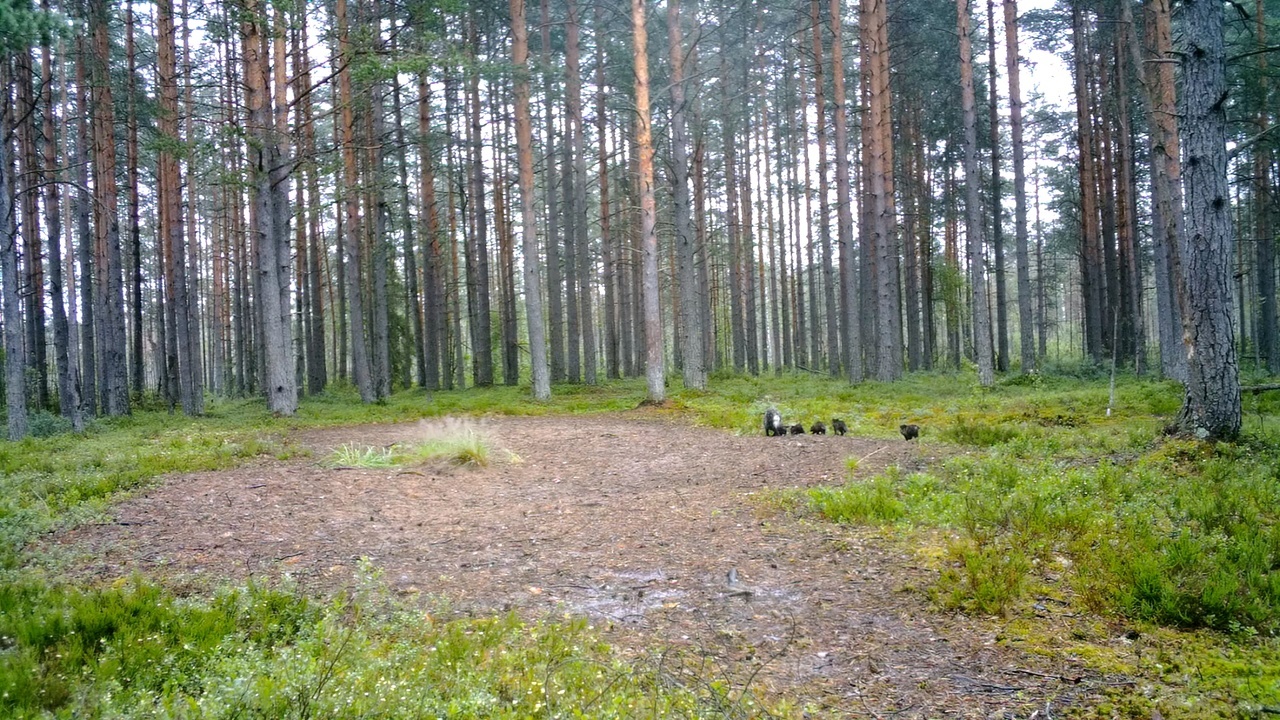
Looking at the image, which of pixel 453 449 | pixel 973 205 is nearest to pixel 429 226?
pixel 453 449

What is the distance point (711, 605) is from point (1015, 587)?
1.76 metres

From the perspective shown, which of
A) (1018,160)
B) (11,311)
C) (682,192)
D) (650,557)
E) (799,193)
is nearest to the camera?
(650,557)

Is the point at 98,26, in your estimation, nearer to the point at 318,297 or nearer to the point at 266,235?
the point at 266,235

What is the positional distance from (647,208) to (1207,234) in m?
10.8

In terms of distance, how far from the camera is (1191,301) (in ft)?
25.7

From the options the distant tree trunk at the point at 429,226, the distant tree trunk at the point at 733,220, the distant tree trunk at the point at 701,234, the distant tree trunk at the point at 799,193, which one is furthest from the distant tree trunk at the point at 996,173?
the distant tree trunk at the point at 429,226

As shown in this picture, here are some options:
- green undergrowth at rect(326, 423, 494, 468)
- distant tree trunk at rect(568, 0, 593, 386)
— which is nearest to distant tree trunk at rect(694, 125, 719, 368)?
distant tree trunk at rect(568, 0, 593, 386)

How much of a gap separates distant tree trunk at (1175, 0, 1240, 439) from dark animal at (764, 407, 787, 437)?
4.99m

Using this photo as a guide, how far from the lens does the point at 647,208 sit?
651 inches

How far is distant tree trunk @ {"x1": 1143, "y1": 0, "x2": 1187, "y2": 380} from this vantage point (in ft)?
49.3

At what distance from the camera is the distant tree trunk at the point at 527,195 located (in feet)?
58.6

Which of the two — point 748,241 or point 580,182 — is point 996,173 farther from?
point 580,182

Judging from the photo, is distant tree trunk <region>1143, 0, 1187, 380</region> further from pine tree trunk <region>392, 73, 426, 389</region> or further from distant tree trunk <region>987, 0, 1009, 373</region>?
pine tree trunk <region>392, 73, 426, 389</region>

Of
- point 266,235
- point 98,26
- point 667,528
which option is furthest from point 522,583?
point 98,26
